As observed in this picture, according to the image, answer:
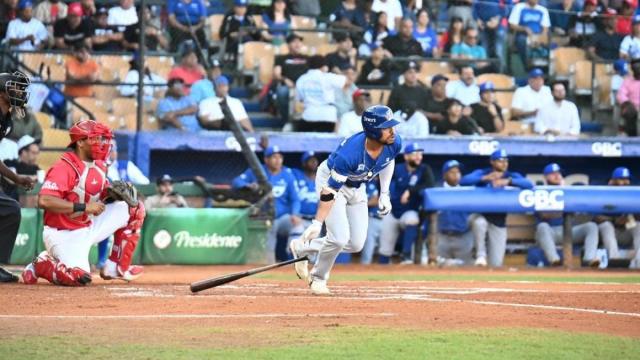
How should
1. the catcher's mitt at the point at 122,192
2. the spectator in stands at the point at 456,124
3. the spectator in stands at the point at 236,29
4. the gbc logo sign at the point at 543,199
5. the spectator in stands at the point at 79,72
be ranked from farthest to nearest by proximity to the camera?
the spectator in stands at the point at 236,29 → the spectator in stands at the point at 456,124 → the gbc logo sign at the point at 543,199 → the spectator in stands at the point at 79,72 → the catcher's mitt at the point at 122,192

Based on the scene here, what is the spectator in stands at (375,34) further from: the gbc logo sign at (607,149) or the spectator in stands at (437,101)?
the gbc logo sign at (607,149)

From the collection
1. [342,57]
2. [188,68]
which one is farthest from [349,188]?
[342,57]

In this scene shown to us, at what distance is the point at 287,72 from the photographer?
1767cm

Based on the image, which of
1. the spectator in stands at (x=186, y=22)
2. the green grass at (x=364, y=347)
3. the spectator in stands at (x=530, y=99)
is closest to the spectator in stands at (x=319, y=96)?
the spectator in stands at (x=186, y=22)

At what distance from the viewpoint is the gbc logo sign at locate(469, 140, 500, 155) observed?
17812 mm

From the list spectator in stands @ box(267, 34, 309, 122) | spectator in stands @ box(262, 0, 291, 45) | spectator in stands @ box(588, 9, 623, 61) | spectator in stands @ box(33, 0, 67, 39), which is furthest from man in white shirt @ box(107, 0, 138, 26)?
spectator in stands @ box(588, 9, 623, 61)

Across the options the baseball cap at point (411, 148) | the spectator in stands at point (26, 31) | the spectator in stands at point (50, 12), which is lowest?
the baseball cap at point (411, 148)

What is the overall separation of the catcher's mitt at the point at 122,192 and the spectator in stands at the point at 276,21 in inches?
312

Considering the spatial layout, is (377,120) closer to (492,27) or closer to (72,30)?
(72,30)

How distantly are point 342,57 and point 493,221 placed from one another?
3.22 meters

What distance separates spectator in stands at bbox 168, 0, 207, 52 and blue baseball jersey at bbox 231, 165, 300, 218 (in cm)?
211

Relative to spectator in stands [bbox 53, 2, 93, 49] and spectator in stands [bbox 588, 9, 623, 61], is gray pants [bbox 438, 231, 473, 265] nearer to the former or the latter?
spectator in stands [bbox 588, 9, 623, 61]

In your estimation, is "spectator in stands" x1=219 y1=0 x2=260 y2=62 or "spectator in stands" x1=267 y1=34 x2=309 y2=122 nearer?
"spectator in stands" x1=267 y1=34 x2=309 y2=122

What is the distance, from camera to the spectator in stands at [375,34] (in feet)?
61.7
